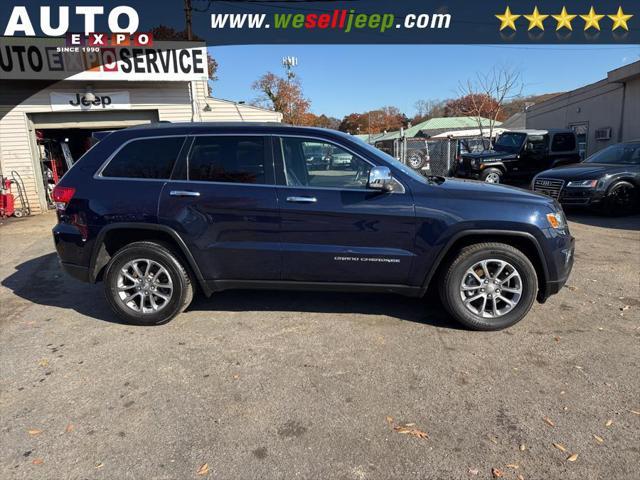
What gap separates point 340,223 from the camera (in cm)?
398

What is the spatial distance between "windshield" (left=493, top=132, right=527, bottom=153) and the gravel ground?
11.3 meters

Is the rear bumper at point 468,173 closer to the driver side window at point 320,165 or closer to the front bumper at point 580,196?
the front bumper at point 580,196

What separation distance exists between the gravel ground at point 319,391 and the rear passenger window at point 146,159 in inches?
56.9

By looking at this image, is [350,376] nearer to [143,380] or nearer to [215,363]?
[215,363]

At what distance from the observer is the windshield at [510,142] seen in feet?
49.2

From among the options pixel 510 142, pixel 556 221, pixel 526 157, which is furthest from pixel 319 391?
pixel 510 142

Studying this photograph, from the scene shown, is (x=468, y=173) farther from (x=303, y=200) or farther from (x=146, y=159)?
(x=146, y=159)

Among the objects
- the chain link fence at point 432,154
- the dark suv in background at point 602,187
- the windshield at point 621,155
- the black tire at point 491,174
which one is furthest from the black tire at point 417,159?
the dark suv in background at point 602,187

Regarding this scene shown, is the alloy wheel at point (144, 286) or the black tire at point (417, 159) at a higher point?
the black tire at point (417, 159)

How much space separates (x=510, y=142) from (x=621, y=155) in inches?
191

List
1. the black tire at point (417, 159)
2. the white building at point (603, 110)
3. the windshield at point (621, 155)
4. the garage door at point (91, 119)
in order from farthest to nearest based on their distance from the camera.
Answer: the black tire at point (417, 159)
the white building at point (603, 110)
the garage door at point (91, 119)
the windshield at point (621, 155)

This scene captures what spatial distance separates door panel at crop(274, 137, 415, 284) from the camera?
3.96 metres

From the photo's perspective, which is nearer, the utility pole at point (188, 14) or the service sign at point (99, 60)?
the service sign at point (99, 60)

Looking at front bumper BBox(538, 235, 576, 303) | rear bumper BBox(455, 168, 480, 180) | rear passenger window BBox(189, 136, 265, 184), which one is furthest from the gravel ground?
rear bumper BBox(455, 168, 480, 180)
